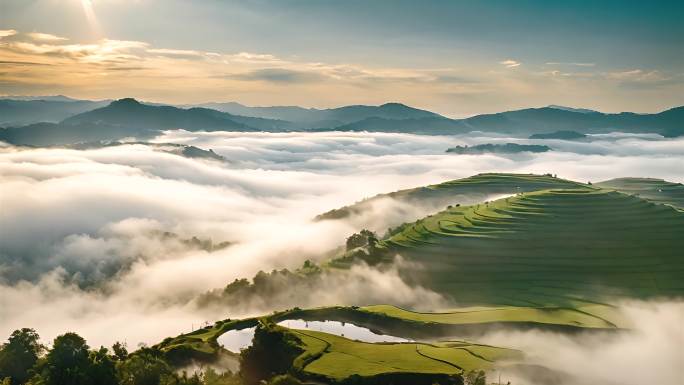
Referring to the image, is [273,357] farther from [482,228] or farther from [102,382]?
[482,228]

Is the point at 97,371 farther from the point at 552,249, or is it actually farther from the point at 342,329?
the point at 552,249

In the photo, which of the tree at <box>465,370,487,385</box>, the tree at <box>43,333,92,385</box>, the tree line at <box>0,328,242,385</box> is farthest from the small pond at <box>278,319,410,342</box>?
the tree at <box>43,333,92,385</box>

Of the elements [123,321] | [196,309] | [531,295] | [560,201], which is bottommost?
[123,321]

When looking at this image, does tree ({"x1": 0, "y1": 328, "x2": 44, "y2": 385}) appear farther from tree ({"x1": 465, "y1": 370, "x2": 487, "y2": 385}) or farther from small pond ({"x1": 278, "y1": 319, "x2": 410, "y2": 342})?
tree ({"x1": 465, "y1": 370, "x2": 487, "y2": 385})

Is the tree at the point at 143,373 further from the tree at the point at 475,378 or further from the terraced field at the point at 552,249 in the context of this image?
the terraced field at the point at 552,249

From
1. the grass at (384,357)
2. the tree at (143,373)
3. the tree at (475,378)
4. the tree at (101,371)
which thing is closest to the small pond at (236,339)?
the grass at (384,357)

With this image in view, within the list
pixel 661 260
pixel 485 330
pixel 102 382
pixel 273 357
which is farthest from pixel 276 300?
pixel 661 260

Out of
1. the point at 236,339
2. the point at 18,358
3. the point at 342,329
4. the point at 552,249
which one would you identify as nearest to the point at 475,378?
the point at 342,329
